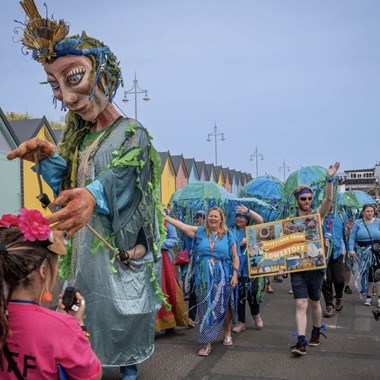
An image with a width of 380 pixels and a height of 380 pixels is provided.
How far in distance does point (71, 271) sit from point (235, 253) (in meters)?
2.42

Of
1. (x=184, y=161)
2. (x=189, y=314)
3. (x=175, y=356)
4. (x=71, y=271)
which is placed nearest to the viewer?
(x=71, y=271)

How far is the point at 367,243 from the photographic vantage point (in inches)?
300

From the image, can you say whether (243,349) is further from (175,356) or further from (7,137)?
(7,137)

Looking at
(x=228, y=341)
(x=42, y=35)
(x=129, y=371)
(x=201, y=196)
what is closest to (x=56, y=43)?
(x=42, y=35)

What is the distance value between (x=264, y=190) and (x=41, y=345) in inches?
344

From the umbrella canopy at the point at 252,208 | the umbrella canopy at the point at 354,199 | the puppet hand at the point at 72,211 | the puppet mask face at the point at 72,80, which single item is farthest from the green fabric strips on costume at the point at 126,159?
the umbrella canopy at the point at 354,199

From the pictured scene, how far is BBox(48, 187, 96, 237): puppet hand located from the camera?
2531 mm

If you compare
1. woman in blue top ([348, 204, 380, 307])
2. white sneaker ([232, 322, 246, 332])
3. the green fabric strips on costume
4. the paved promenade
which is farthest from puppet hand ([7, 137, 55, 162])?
woman in blue top ([348, 204, 380, 307])

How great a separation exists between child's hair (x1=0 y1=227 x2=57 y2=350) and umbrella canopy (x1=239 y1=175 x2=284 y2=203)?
8.47 m

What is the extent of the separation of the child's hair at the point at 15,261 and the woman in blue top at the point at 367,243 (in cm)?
624

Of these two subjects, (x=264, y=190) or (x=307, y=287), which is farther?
(x=264, y=190)

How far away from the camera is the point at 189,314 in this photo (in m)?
6.76

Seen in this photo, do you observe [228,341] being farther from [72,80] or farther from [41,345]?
[41,345]

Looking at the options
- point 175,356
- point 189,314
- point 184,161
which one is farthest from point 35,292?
point 184,161
